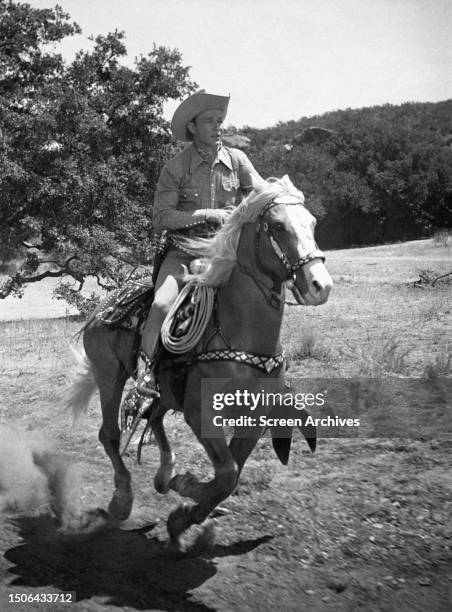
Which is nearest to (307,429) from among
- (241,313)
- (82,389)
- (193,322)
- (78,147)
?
(241,313)

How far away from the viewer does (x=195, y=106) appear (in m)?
5.17

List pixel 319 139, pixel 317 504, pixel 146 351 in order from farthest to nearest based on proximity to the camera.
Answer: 1. pixel 319 139
2. pixel 317 504
3. pixel 146 351

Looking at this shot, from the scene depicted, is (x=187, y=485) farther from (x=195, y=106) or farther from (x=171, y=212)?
(x=195, y=106)

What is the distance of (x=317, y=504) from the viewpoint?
5.50 m

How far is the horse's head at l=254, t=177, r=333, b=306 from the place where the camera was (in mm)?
4180

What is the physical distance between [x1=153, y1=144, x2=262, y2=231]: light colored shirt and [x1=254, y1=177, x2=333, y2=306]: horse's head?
714mm

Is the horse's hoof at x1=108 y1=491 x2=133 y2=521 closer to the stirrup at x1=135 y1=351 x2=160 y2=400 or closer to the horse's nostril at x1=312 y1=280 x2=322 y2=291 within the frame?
the stirrup at x1=135 y1=351 x2=160 y2=400

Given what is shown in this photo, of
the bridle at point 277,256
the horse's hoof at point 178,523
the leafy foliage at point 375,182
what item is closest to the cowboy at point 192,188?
the bridle at point 277,256

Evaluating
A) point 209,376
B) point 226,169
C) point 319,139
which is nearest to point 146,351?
point 209,376

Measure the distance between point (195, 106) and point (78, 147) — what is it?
12092 millimetres

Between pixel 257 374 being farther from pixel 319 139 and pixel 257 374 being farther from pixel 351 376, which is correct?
pixel 319 139

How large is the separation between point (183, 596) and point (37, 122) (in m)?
13.8

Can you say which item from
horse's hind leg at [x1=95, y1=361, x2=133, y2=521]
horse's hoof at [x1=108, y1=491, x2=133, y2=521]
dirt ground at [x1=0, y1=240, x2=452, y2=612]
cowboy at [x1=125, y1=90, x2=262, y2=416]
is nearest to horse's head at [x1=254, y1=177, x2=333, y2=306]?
cowboy at [x1=125, y1=90, x2=262, y2=416]

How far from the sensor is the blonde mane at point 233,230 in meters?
4.65
